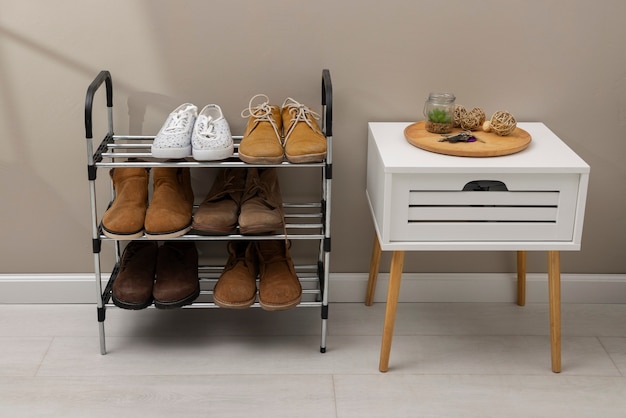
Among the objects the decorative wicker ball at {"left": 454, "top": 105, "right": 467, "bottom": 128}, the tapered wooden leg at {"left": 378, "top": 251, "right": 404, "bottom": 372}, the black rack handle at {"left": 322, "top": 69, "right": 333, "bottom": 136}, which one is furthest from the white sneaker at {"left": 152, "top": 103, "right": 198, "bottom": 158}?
the decorative wicker ball at {"left": 454, "top": 105, "right": 467, "bottom": 128}

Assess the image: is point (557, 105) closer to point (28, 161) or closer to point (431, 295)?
point (431, 295)

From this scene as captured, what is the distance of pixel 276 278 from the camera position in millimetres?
2238

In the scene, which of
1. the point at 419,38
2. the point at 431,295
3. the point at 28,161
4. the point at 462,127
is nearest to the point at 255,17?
the point at 419,38

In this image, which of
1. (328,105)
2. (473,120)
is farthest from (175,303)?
(473,120)

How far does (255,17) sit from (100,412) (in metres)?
1.10

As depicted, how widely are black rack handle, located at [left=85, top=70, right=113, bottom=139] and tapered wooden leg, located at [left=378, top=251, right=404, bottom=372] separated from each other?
2.67 feet

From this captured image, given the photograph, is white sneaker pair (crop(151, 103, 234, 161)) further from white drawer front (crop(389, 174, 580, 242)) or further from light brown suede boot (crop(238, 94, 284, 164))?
white drawer front (crop(389, 174, 580, 242))

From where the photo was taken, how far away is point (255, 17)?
2.23 meters

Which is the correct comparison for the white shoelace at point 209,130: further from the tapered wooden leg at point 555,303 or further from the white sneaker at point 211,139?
the tapered wooden leg at point 555,303

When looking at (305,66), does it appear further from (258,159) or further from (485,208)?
(485,208)

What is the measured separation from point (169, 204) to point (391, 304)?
0.63 metres

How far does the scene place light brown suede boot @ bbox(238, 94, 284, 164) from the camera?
202cm

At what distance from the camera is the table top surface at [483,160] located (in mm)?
1939

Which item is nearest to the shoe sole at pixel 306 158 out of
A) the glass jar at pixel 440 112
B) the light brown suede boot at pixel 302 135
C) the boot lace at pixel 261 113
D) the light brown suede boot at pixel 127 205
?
the light brown suede boot at pixel 302 135
